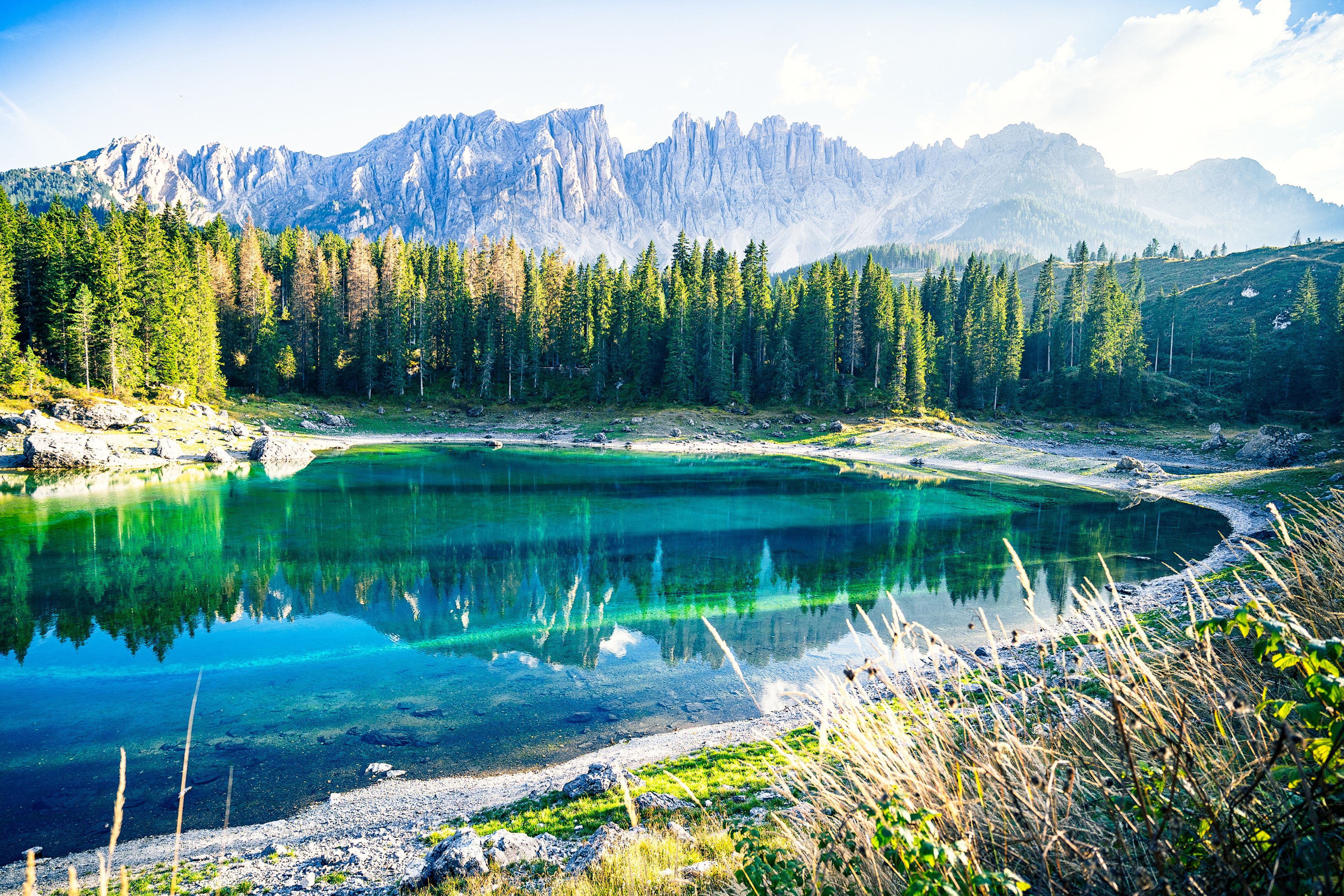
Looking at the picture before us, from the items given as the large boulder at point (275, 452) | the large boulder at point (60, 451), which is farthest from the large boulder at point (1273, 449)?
the large boulder at point (60, 451)

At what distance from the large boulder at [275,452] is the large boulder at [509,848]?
51.8 metres

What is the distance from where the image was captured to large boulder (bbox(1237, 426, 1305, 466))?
46219 mm

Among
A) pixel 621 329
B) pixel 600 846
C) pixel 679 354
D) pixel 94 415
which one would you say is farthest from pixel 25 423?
pixel 679 354

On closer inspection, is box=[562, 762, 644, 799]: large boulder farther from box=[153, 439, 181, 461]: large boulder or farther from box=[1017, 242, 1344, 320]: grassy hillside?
box=[1017, 242, 1344, 320]: grassy hillside

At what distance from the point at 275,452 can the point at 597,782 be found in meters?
52.2

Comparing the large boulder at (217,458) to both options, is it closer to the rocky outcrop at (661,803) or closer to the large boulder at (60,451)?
the large boulder at (60,451)

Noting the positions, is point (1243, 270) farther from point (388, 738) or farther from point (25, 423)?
point (25, 423)

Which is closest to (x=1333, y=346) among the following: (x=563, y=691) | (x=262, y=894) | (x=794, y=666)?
(x=794, y=666)

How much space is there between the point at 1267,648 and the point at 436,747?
1274 centimetres

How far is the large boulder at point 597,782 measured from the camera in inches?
365

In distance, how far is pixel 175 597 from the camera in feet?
64.0

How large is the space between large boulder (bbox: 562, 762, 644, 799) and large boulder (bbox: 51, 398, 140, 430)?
5768cm

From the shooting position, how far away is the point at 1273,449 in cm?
4700

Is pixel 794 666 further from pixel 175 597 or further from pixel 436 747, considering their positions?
pixel 175 597
